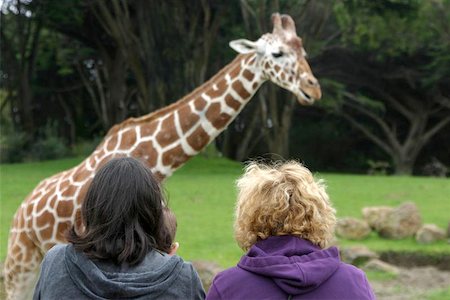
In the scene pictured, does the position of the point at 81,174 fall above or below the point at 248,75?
below

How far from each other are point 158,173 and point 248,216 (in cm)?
304

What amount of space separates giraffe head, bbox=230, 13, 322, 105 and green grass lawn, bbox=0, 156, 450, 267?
2.21m

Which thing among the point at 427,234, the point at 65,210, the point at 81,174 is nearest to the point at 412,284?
the point at 427,234

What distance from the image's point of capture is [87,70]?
28.4 metres

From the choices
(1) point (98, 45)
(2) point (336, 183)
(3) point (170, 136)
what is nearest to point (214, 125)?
(3) point (170, 136)

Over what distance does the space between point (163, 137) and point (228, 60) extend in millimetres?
16984

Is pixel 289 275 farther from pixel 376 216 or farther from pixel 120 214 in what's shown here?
pixel 376 216

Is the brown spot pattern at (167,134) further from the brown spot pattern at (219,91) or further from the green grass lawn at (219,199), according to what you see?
the green grass lawn at (219,199)

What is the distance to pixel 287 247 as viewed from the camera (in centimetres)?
232

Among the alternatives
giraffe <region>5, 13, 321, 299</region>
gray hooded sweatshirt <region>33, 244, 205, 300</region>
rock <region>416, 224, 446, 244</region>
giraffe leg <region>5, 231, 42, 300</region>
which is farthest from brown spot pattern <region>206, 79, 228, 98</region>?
rock <region>416, 224, 446, 244</region>

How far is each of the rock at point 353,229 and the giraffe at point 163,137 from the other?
3.31m

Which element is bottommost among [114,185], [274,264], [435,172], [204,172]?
[435,172]

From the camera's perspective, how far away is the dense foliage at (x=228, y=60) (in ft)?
60.5

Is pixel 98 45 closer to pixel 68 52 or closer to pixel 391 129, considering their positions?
pixel 68 52
